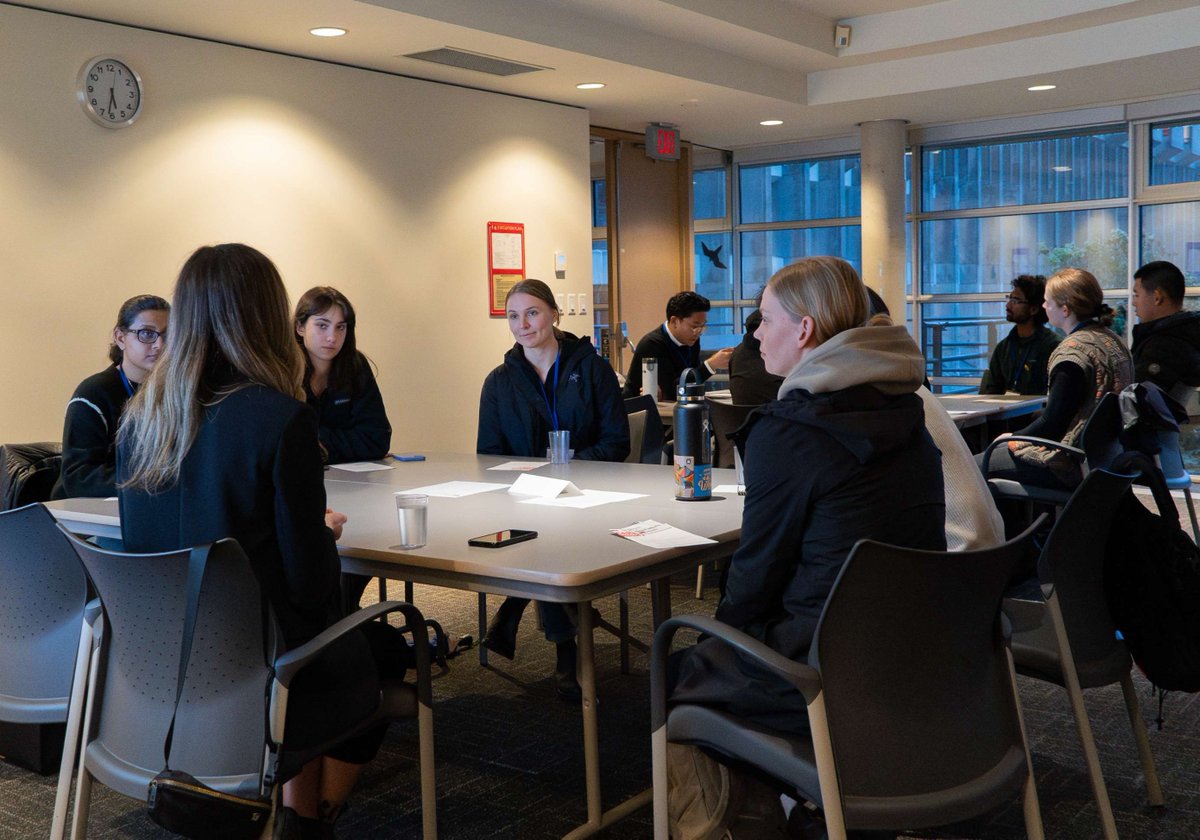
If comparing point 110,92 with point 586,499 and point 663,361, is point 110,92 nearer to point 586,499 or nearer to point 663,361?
point 663,361

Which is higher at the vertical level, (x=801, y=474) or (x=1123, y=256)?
(x=1123, y=256)

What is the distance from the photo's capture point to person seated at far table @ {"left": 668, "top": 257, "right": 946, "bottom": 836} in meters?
2.01

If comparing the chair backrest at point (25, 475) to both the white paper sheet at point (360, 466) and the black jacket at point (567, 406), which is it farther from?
the black jacket at point (567, 406)

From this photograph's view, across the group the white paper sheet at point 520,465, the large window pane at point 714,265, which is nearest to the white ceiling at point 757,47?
the large window pane at point 714,265

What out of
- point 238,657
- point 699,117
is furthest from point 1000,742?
point 699,117

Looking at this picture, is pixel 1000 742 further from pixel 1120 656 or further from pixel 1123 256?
pixel 1123 256

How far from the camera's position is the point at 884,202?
30.0ft

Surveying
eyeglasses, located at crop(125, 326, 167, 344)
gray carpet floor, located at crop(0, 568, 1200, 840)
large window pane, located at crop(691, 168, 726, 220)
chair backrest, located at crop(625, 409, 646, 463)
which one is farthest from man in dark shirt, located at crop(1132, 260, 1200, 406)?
large window pane, located at crop(691, 168, 726, 220)

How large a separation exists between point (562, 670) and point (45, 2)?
372 cm

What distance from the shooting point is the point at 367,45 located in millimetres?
6074

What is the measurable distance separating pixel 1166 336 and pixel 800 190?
17.0 feet

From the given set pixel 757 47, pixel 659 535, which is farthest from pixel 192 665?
pixel 757 47

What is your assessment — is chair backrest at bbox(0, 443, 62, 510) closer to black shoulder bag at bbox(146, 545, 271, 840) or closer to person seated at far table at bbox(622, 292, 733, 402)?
black shoulder bag at bbox(146, 545, 271, 840)

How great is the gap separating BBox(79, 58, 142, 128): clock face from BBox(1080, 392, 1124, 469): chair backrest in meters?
4.48
